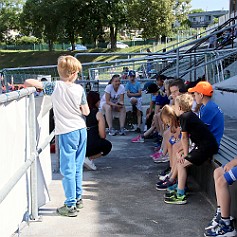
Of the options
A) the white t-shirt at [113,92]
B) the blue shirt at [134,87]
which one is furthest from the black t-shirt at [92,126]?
the blue shirt at [134,87]

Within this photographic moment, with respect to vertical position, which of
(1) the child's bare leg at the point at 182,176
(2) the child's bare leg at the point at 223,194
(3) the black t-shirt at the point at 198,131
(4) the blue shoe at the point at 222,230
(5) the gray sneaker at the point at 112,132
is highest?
(3) the black t-shirt at the point at 198,131

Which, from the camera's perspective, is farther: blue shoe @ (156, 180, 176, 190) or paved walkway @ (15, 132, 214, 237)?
blue shoe @ (156, 180, 176, 190)

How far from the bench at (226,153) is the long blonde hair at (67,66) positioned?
1.81 metres

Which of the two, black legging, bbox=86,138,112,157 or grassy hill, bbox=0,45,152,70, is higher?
black legging, bbox=86,138,112,157

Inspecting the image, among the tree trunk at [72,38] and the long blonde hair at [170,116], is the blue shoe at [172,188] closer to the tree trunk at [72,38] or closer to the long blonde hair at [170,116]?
the long blonde hair at [170,116]

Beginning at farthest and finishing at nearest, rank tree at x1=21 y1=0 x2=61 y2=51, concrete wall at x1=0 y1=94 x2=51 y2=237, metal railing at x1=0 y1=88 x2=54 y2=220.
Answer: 1. tree at x1=21 y1=0 x2=61 y2=51
2. metal railing at x1=0 y1=88 x2=54 y2=220
3. concrete wall at x1=0 y1=94 x2=51 y2=237

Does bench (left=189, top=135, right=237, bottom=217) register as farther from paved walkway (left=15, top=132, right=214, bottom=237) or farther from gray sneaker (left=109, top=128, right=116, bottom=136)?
gray sneaker (left=109, top=128, right=116, bottom=136)

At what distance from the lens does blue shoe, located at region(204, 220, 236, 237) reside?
161 inches

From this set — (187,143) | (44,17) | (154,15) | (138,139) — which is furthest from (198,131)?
(44,17)

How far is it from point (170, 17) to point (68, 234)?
46.1 metres

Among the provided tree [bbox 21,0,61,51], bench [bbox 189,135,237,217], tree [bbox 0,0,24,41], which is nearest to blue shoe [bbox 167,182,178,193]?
bench [bbox 189,135,237,217]

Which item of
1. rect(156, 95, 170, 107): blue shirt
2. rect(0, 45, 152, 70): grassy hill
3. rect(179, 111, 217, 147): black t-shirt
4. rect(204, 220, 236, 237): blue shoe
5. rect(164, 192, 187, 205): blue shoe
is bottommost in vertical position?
rect(0, 45, 152, 70): grassy hill

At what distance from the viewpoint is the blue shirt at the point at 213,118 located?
5.29 meters

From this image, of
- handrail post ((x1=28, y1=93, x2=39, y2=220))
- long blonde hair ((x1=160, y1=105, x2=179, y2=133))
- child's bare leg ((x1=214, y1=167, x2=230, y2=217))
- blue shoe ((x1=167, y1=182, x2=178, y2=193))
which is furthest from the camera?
long blonde hair ((x1=160, y1=105, x2=179, y2=133))
